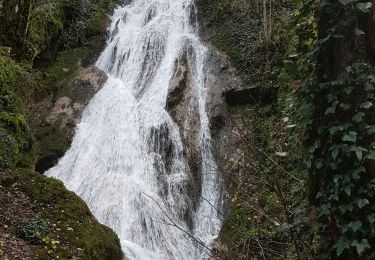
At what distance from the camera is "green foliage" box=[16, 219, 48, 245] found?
552cm

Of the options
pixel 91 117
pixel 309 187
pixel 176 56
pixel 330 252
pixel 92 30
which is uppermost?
pixel 92 30

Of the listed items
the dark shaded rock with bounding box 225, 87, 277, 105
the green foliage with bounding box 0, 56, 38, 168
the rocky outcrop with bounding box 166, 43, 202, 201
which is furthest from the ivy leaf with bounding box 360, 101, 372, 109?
Result: the dark shaded rock with bounding box 225, 87, 277, 105

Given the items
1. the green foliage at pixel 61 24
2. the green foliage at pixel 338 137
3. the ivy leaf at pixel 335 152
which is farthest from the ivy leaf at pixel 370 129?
the green foliage at pixel 61 24

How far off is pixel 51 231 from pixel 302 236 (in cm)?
368

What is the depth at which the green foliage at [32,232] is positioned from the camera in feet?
18.1

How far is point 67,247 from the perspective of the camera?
5660 millimetres

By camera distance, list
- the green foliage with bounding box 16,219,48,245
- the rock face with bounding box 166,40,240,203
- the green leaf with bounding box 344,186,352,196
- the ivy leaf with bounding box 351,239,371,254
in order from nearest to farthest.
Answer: the ivy leaf with bounding box 351,239,371,254
the green leaf with bounding box 344,186,352,196
the green foliage with bounding box 16,219,48,245
the rock face with bounding box 166,40,240,203

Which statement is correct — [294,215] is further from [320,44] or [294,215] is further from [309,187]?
[320,44]

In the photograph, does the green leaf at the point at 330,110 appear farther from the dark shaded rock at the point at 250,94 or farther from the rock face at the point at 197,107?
the dark shaded rock at the point at 250,94

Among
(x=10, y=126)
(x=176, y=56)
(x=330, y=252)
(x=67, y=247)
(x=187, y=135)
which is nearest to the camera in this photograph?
(x=330, y=252)

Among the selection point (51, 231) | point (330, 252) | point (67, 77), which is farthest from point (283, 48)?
point (330, 252)

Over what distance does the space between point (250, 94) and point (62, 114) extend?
605 cm

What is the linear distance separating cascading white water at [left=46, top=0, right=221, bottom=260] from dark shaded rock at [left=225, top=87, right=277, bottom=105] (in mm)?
921

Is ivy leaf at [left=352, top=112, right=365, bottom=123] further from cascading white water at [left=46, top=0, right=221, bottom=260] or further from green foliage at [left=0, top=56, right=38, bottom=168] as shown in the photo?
green foliage at [left=0, top=56, right=38, bottom=168]
